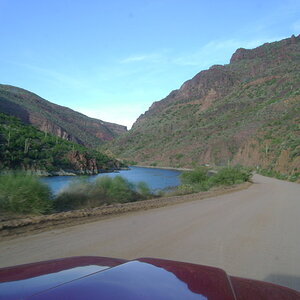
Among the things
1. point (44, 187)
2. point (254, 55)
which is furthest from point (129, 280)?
point (254, 55)

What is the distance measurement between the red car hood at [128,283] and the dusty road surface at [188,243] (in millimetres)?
2750

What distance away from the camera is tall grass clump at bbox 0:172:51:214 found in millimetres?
9930

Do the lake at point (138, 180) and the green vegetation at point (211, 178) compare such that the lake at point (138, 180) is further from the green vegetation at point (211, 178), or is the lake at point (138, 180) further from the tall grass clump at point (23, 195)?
the green vegetation at point (211, 178)

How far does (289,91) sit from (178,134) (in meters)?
38.9

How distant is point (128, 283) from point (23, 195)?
8.79m

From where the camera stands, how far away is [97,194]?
14.6 m

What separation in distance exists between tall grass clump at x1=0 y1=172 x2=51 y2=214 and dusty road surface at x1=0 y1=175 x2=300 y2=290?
7.58ft

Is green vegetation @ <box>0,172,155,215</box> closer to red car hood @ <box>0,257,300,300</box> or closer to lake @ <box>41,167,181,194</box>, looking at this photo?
lake @ <box>41,167,181,194</box>

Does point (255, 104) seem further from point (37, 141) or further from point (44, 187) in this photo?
point (44, 187)

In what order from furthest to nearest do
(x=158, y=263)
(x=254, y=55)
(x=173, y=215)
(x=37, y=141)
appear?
(x=254, y=55)
(x=37, y=141)
(x=173, y=215)
(x=158, y=263)

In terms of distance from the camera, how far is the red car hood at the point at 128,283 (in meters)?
2.08

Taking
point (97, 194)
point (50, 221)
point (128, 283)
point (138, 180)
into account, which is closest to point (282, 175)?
point (138, 180)

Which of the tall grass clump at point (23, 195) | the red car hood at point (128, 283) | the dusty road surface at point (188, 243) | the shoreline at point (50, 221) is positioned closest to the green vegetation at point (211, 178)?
the shoreline at point (50, 221)

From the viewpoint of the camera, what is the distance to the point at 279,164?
2064 inches
